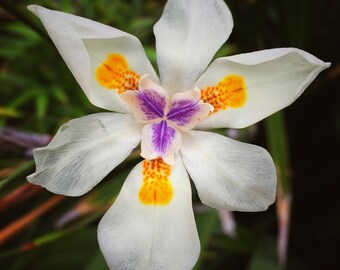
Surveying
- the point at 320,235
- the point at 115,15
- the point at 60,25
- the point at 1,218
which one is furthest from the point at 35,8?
the point at 320,235

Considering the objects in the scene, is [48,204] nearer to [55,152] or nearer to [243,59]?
[55,152]

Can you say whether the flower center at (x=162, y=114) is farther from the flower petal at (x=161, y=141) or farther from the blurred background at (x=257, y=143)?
the blurred background at (x=257, y=143)

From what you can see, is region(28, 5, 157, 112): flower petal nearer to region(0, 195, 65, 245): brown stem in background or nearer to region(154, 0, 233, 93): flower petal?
region(154, 0, 233, 93): flower petal

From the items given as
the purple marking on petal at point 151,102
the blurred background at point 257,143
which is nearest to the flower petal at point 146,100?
the purple marking on petal at point 151,102

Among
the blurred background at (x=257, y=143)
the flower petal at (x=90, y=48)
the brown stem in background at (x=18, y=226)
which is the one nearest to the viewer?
the flower petal at (x=90, y=48)

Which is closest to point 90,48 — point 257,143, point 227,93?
point 227,93

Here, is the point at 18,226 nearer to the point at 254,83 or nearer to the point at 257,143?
the point at 254,83
